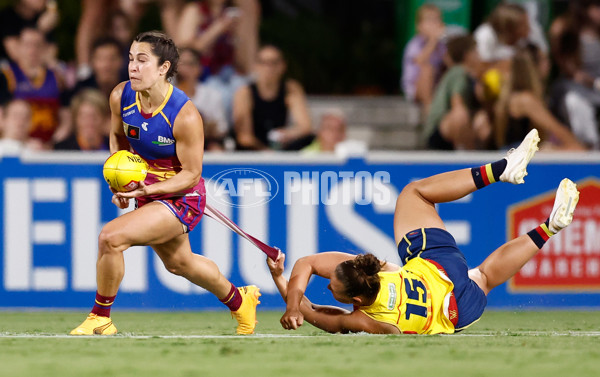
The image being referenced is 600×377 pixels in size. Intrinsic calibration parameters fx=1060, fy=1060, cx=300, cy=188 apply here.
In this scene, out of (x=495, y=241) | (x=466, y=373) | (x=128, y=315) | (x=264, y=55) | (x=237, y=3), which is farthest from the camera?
(x=237, y=3)

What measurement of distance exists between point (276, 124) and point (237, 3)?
1.83 meters

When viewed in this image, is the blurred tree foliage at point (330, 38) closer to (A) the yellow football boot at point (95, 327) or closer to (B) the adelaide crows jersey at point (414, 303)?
(B) the adelaide crows jersey at point (414, 303)

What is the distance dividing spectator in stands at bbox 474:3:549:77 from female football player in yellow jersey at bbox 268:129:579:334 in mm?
4203

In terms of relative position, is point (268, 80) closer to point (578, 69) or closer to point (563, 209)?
point (578, 69)

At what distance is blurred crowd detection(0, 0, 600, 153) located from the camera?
1099 centimetres

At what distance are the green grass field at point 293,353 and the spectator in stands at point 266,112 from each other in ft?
11.8

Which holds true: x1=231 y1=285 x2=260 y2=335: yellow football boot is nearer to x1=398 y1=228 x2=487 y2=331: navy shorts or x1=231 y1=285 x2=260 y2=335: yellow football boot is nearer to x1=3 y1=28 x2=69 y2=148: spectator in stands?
x1=398 y1=228 x2=487 y2=331: navy shorts

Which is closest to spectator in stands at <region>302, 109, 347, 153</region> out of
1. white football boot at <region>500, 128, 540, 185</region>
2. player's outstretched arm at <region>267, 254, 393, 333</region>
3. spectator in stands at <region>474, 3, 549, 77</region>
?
spectator in stands at <region>474, 3, 549, 77</region>

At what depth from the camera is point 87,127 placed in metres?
10.4

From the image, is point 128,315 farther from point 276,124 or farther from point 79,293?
point 276,124

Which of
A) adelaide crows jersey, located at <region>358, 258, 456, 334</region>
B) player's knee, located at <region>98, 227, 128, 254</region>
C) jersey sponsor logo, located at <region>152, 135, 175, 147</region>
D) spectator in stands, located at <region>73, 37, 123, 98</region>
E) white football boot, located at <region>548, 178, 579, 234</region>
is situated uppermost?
spectator in stands, located at <region>73, 37, 123, 98</region>

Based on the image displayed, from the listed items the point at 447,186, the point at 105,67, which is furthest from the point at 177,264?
the point at 105,67

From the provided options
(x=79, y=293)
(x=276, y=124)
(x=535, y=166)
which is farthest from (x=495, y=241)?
(x=79, y=293)

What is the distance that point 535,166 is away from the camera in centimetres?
971
